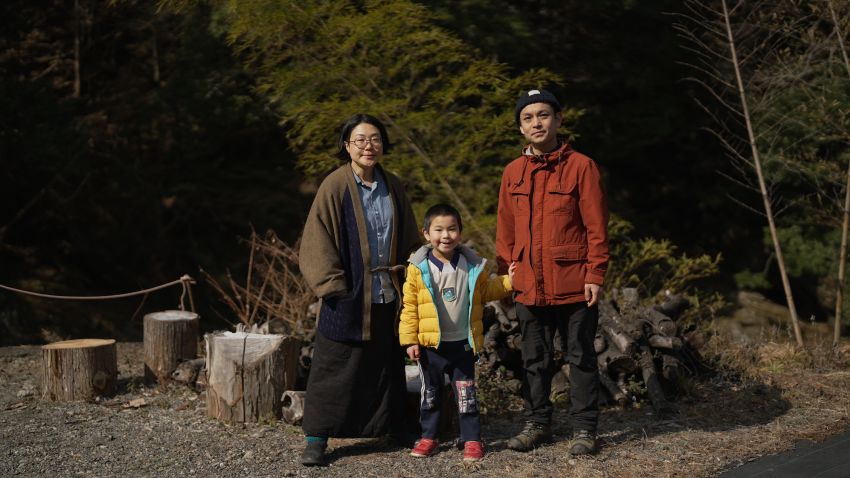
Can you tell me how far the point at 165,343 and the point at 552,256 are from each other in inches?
114

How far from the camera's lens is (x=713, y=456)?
13.9ft

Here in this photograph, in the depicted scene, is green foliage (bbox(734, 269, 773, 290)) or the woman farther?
green foliage (bbox(734, 269, 773, 290))

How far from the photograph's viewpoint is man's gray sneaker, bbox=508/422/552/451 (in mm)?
4320

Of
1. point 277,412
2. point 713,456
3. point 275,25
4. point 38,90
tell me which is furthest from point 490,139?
point 38,90

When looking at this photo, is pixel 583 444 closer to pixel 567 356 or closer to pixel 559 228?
pixel 567 356

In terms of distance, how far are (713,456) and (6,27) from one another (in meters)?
10.4

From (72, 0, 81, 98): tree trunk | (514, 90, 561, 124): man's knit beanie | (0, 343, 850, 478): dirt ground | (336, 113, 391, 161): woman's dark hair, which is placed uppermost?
(72, 0, 81, 98): tree trunk

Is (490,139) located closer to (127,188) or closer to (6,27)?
(127,188)

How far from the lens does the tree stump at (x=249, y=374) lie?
4941 mm

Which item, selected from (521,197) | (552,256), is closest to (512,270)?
(552,256)

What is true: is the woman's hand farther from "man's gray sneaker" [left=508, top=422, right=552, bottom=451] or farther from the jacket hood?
"man's gray sneaker" [left=508, top=422, right=552, bottom=451]

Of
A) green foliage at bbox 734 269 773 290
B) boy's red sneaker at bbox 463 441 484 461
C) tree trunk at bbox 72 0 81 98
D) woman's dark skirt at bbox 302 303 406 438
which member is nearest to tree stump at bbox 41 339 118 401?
woman's dark skirt at bbox 302 303 406 438

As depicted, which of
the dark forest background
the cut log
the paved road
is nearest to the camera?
the paved road

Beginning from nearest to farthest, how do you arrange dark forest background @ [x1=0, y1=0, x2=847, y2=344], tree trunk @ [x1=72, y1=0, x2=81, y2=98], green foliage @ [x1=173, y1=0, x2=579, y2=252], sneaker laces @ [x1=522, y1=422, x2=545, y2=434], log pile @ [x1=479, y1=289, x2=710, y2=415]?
sneaker laces @ [x1=522, y1=422, x2=545, y2=434] → log pile @ [x1=479, y1=289, x2=710, y2=415] → green foliage @ [x1=173, y1=0, x2=579, y2=252] → dark forest background @ [x1=0, y1=0, x2=847, y2=344] → tree trunk @ [x1=72, y1=0, x2=81, y2=98]
